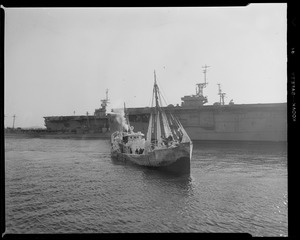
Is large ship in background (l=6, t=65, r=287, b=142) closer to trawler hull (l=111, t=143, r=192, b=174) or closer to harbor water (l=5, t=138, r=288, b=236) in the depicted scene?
harbor water (l=5, t=138, r=288, b=236)

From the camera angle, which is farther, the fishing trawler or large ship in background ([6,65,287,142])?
large ship in background ([6,65,287,142])

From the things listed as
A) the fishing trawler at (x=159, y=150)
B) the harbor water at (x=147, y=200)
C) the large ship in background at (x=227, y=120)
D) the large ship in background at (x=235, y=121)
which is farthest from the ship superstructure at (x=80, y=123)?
the harbor water at (x=147, y=200)

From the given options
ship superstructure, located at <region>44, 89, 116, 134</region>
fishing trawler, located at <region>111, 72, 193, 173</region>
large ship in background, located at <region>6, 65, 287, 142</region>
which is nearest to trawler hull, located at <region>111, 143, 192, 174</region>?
fishing trawler, located at <region>111, 72, 193, 173</region>

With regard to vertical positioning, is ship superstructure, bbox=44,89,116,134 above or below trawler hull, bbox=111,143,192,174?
above

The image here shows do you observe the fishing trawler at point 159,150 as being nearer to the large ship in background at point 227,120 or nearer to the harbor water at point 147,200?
the harbor water at point 147,200

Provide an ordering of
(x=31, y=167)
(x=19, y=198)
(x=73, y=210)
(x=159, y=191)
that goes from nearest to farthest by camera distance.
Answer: (x=73, y=210)
(x=19, y=198)
(x=159, y=191)
(x=31, y=167)
